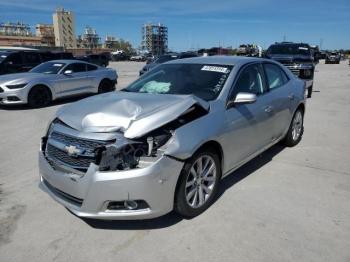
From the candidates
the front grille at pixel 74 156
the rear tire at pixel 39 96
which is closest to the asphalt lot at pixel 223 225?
the front grille at pixel 74 156

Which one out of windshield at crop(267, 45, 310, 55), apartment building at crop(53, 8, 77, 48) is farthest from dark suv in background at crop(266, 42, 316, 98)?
apartment building at crop(53, 8, 77, 48)

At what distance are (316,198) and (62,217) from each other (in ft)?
9.62

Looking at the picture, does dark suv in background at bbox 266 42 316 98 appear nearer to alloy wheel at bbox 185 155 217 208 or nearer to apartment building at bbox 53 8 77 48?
alloy wheel at bbox 185 155 217 208

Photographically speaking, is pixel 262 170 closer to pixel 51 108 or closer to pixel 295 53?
pixel 51 108

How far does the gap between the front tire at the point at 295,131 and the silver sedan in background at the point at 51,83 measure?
24.9ft

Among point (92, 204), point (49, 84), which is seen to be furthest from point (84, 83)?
point (92, 204)

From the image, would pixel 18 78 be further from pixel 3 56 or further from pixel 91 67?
pixel 3 56

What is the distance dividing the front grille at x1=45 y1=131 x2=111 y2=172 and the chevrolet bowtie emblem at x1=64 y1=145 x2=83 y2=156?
22mm

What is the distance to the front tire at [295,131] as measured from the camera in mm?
6016

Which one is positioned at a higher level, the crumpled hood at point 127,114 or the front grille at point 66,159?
the crumpled hood at point 127,114

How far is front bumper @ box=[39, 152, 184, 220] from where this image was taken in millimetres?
3057

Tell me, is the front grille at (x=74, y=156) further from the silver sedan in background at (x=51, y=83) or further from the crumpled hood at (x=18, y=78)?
the crumpled hood at (x=18, y=78)

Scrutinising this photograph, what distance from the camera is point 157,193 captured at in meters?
3.16

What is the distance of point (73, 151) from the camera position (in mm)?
3246
